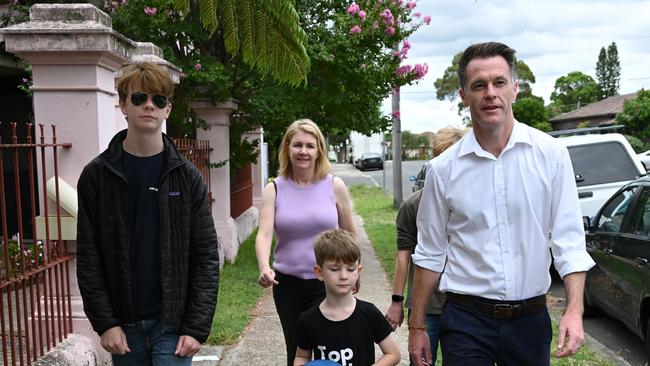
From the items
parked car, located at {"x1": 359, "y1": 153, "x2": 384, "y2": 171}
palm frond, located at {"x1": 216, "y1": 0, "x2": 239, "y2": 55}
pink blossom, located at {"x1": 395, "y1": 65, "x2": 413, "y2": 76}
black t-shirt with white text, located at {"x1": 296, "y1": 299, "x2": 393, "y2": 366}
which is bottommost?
parked car, located at {"x1": 359, "y1": 153, "x2": 384, "y2": 171}

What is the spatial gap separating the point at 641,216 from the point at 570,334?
150 inches

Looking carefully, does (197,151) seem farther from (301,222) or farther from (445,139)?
(445,139)

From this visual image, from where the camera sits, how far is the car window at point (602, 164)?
984cm

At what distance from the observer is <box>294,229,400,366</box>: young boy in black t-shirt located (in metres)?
3.08

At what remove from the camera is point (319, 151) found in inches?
155

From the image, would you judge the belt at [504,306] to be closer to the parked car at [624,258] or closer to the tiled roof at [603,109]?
the parked car at [624,258]

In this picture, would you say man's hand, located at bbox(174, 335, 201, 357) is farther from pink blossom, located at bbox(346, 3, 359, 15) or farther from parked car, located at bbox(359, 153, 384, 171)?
parked car, located at bbox(359, 153, 384, 171)

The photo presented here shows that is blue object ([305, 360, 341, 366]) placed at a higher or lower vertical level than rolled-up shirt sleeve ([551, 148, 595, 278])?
lower

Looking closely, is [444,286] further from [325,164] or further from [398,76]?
[398,76]

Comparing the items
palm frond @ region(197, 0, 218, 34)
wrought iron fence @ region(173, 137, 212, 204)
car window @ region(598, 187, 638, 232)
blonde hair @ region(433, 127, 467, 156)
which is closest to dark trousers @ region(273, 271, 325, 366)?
blonde hair @ region(433, 127, 467, 156)

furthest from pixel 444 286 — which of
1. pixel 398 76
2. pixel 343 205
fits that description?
pixel 398 76

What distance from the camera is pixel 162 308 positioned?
2.82 metres

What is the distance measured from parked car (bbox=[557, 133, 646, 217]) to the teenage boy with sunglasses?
26.1 ft

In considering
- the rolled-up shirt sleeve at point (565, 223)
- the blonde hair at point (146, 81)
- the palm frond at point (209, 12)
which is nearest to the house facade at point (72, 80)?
the palm frond at point (209, 12)
